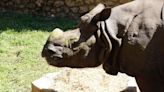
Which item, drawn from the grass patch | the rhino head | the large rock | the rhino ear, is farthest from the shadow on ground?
the rhino ear

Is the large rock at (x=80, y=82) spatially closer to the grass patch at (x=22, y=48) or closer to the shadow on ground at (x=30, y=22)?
the grass patch at (x=22, y=48)

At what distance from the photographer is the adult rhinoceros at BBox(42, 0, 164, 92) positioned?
3129 millimetres

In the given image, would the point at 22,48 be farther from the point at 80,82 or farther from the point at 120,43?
the point at 120,43

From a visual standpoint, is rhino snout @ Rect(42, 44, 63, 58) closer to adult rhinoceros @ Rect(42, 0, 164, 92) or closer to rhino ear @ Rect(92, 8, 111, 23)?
adult rhinoceros @ Rect(42, 0, 164, 92)

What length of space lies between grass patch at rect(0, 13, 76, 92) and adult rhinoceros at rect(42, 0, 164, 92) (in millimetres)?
2689

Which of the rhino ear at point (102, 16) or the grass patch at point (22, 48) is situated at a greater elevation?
the rhino ear at point (102, 16)

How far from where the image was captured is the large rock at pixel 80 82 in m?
4.71

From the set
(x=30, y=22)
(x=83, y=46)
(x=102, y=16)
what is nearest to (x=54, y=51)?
(x=83, y=46)

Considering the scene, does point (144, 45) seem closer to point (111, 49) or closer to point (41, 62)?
point (111, 49)

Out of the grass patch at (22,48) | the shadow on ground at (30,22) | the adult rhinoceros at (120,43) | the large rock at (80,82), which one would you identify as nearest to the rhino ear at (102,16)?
the adult rhinoceros at (120,43)

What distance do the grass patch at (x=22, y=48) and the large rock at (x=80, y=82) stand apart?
1023 millimetres

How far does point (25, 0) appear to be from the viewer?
990cm

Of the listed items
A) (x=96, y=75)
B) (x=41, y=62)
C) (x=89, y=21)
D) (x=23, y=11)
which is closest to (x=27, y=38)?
(x=41, y=62)

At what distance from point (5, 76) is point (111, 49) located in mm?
3426
